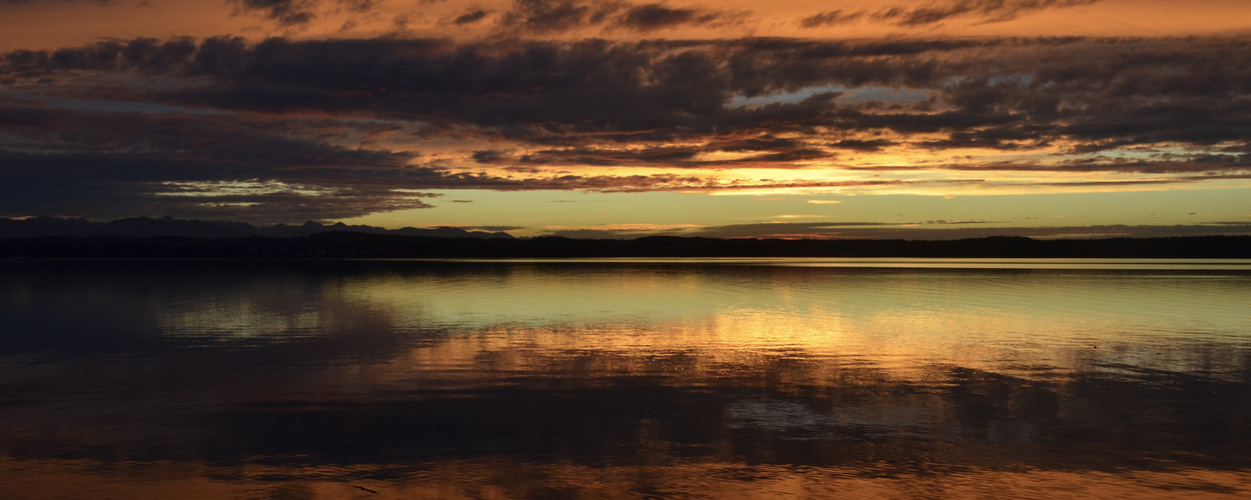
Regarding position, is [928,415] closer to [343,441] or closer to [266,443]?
[343,441]

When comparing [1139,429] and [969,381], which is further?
[969,381]

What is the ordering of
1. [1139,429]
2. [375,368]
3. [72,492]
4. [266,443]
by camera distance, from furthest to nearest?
[375,368] → [1139,429] → [266,443] → [72,492]

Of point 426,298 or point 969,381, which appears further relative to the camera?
point 426,298

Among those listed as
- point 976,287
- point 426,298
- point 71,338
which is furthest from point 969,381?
point 976,287

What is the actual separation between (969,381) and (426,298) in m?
29.2

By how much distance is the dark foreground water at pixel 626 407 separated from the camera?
33.3 feet

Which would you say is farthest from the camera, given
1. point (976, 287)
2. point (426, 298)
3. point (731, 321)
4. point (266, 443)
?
point (976, 287)

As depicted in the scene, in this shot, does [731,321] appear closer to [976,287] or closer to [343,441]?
[343,441]

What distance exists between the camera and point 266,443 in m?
11.8

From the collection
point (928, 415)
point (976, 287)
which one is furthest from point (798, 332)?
point (976, 287)

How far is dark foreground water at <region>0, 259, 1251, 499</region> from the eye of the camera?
10.1 meters

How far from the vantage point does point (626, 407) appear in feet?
46.9

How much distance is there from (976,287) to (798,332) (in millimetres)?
30493

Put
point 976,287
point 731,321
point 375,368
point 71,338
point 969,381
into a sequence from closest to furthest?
point 969,381 < point 375,368 < point 71,338 < point 731,321 < point 976,287
